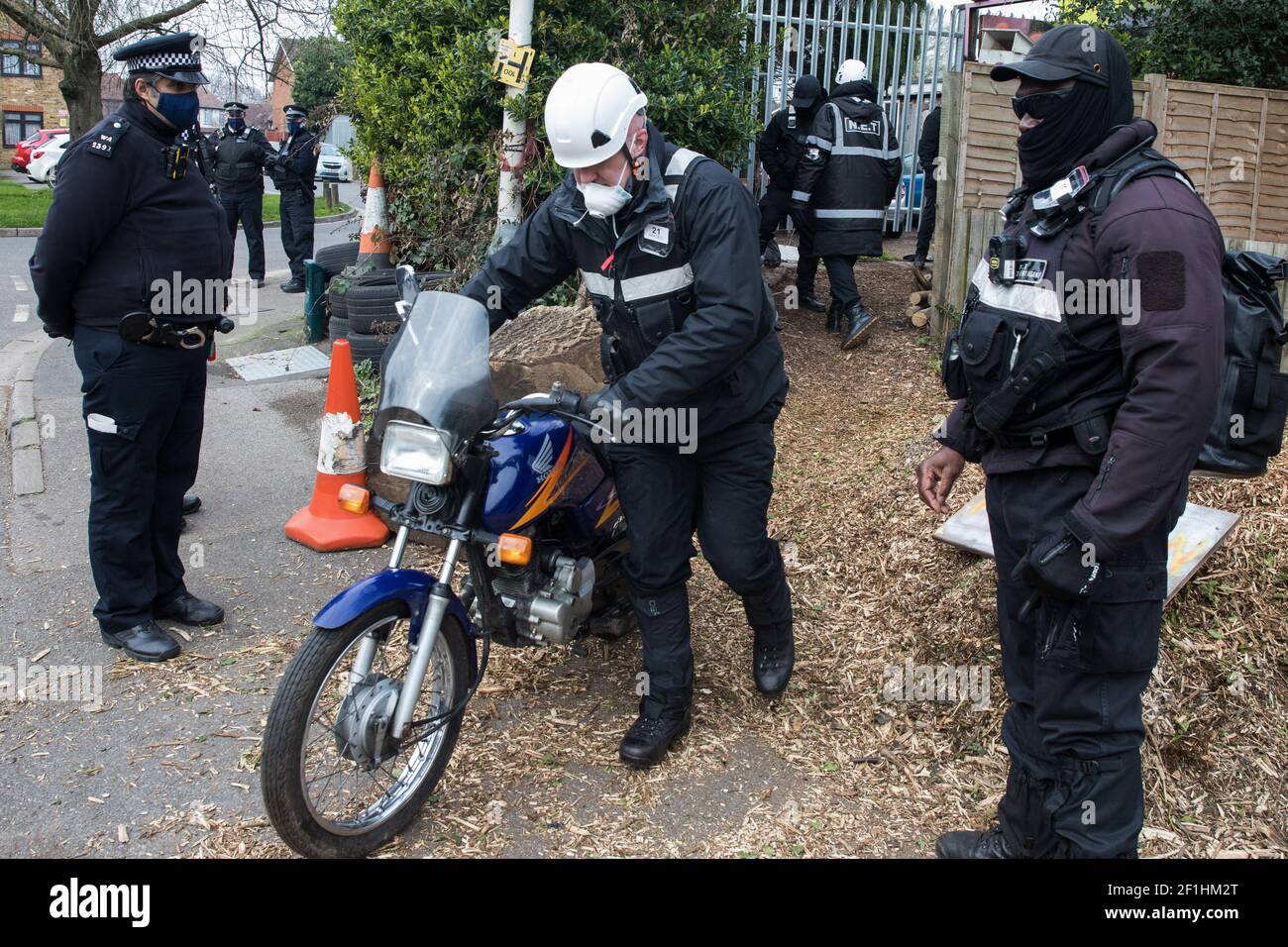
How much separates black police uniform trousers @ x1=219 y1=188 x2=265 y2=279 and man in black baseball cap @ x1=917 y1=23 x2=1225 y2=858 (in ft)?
35.9

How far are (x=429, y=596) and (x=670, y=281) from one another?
1173 mm

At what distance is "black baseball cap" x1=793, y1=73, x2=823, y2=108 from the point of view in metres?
7.95

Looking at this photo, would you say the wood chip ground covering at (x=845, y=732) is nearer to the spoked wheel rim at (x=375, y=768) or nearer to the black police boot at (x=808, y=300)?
the spoked wheel rim at (x=375, y=768)

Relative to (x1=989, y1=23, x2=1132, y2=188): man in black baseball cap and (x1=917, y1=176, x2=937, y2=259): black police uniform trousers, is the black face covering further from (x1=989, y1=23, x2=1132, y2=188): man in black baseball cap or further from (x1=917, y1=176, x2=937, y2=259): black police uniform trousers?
(x1=917, y1=176, x2=937, y2=259): black police uniform trousers

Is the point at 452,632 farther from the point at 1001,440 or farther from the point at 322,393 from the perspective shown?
the point at 322,393

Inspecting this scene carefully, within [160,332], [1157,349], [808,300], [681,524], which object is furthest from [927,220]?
[1157,349]

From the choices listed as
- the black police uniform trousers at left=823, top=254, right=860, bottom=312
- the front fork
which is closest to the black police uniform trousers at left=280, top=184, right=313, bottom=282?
the black police uniform trousers at left=823, top=254, right=860, bottom=312

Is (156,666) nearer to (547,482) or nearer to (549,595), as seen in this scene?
(549,595)

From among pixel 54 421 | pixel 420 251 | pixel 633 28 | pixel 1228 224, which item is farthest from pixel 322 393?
pixel 1228 224

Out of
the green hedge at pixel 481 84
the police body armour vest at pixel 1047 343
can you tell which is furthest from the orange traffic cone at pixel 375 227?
the police body armour vest at pixel 1047 343

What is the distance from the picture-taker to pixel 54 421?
6.93 meters

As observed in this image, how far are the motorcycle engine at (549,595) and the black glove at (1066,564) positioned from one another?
146 cm

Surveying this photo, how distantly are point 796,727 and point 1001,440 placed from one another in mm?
1502

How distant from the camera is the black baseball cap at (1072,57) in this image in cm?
255
